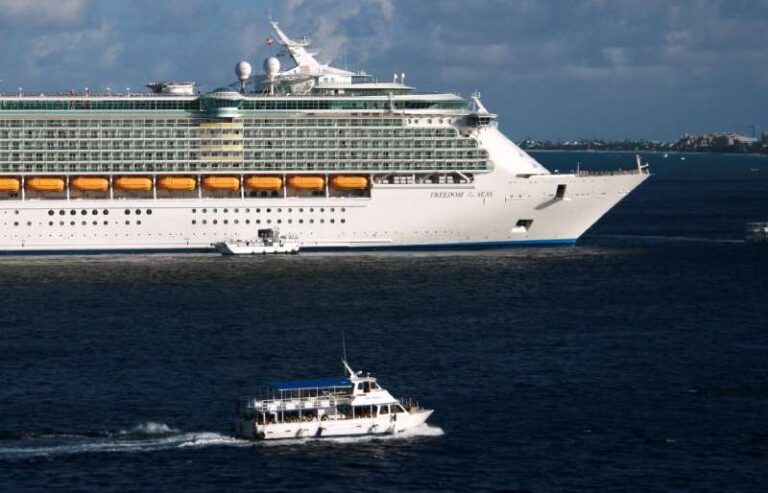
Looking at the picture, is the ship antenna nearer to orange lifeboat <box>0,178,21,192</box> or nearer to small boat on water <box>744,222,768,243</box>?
orange lifeboat <box>0,178,21,192</box>

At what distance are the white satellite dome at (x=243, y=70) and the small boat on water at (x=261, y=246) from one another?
1328 cm

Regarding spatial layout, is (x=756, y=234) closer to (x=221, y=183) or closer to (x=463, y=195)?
(x=463, y=195)

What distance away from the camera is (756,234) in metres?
122

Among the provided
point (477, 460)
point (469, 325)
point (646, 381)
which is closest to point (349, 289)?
point (469, 325)

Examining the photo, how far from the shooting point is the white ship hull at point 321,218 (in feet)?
353

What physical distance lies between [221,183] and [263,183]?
274 cm

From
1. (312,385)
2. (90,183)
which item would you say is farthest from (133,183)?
(312,385)

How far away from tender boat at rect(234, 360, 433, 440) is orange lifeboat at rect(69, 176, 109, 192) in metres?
55.7

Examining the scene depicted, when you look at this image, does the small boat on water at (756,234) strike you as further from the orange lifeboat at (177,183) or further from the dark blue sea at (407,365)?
the orange lifeboat at (177,183)

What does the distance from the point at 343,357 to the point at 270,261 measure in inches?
1476

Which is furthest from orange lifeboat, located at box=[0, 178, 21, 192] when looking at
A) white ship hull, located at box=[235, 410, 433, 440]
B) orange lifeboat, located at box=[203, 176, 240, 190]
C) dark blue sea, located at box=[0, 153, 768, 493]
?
white ship hull, located at box=[235, 410, 433, 440]

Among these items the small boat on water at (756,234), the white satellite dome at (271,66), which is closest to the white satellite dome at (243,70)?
the white satellite dome at (271,66)

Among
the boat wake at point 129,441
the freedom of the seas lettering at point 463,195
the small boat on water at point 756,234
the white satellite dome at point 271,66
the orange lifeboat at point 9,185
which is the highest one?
the white satellite dome at point 271,66

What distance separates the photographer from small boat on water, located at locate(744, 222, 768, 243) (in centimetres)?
12188
